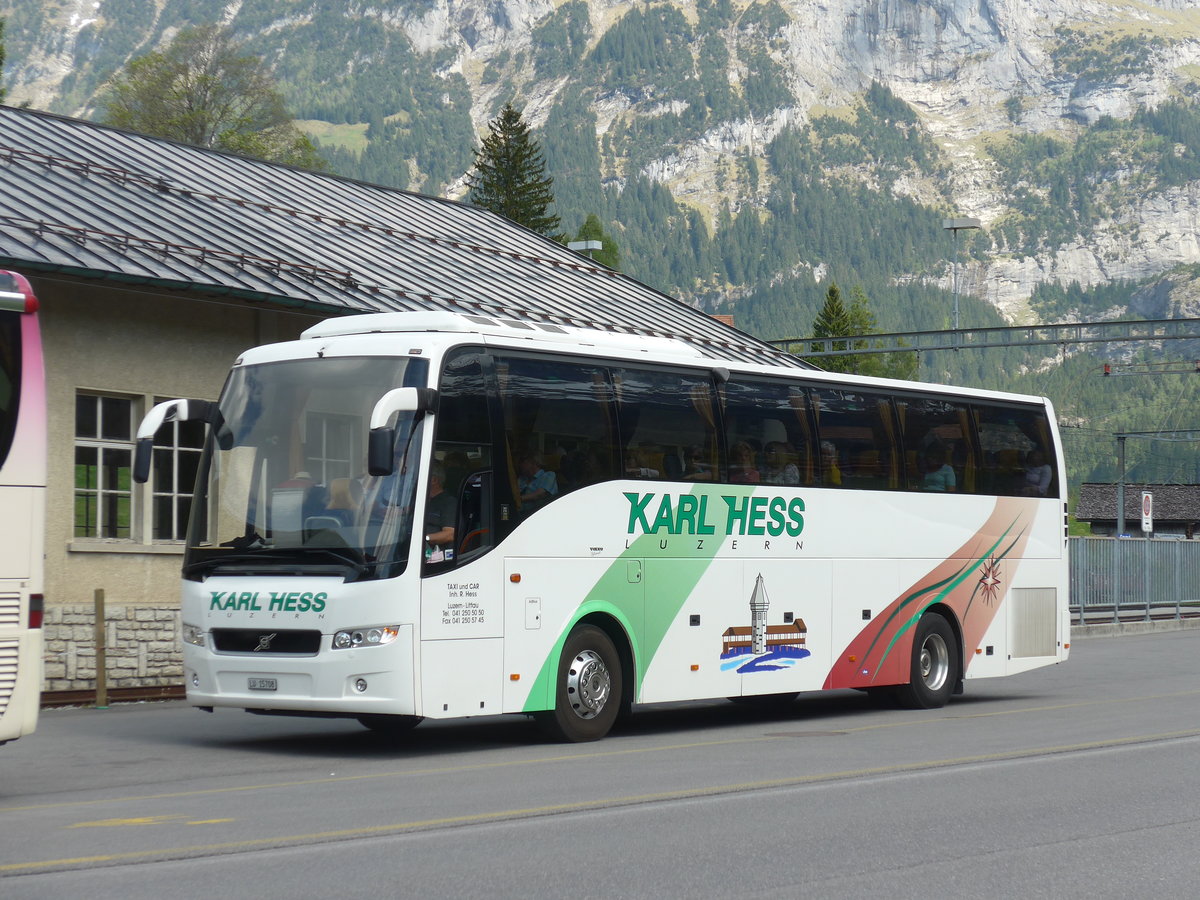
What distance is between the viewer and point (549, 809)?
9906 millimetres

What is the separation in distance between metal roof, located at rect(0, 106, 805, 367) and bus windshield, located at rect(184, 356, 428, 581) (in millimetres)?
4872

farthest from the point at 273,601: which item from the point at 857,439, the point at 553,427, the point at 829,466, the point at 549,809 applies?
the point at 857,439

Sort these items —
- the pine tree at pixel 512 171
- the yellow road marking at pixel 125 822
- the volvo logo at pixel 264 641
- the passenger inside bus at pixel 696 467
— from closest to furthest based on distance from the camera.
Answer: the yellow road marking at pixel 125 822 < the volvo logo at pixel 264 641 < the passenger inside bus at pixel 696 467 < the pine tree at pixel 512 171

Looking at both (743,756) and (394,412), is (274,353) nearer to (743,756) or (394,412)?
(394,412)

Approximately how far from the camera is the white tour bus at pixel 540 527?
42.3ft

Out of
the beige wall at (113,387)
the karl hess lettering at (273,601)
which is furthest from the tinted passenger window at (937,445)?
the beige wall at (113,387)

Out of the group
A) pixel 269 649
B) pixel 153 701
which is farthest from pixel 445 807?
pixel 153 701

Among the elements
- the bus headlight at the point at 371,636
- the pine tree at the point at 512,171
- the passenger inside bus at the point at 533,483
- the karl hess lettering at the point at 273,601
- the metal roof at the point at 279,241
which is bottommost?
the bus headlight at the point at 371,636

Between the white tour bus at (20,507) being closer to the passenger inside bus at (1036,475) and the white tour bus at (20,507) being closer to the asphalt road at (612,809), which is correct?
the asphalt road at (612,809)

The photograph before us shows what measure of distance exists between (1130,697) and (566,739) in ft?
26.9

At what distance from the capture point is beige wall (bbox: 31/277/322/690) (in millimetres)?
18938

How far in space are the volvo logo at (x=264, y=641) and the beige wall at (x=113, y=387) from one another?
6399mm

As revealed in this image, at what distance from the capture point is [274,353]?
13.9 meters

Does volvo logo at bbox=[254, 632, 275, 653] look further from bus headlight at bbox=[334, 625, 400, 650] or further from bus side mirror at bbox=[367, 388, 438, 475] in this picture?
bus side mirror at bbox=[367, 388, 438, 475]
